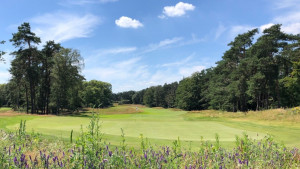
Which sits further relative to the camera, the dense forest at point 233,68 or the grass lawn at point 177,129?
the dense forest at point 233,68

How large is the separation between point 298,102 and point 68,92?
52.9m

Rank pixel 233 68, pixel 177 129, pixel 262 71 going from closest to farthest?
pixel 177 129 < pixel 262 71 < pixel 233 68

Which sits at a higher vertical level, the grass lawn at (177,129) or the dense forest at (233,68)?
the dense forest at (233,68)

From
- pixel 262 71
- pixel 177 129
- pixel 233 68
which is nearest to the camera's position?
pixel 177 129

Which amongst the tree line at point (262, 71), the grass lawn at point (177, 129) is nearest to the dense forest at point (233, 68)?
the tree line at point (262, 71)

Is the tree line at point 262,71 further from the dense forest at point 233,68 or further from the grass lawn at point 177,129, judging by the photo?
the grass lawn at point 177,129

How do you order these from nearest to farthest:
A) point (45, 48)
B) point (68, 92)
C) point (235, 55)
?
point (68, 92) < point (45, 48) < point (235, 55)

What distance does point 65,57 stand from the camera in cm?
4175

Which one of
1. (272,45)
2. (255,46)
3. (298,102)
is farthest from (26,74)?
(298,102)

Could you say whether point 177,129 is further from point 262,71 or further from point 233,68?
point 233,68

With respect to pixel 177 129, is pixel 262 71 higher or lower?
higher

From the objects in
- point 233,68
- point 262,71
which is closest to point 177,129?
point 262,71

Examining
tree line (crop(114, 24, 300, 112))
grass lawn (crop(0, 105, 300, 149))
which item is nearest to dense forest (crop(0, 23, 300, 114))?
tree line (crop(114, 24, 300, 112))

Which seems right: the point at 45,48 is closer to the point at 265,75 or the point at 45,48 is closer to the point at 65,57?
the point at 65,57
